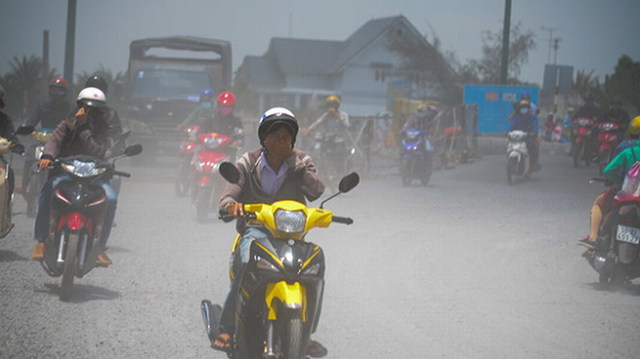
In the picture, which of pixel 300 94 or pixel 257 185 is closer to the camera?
pixel 257 185

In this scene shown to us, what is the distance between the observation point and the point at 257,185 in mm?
5805

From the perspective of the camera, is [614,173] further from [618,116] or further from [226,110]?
[618,116]

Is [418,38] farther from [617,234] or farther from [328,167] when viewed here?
[617,234]

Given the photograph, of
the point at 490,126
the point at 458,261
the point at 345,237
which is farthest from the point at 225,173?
the point at 490,126

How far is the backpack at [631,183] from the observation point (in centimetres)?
904

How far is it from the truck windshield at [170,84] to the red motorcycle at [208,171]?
44.0 ft

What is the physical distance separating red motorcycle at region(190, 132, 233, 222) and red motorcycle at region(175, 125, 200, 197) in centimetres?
145

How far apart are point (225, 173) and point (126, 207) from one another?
422 inches

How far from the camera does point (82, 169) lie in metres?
8.02

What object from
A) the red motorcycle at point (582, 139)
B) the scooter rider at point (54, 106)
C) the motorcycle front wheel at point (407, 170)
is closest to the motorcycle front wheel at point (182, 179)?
the scooter rider at point (54, 106)

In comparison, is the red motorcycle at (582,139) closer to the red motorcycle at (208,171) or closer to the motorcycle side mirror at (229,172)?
the red motorcycle at (208,171)

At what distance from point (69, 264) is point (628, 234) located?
200 inches

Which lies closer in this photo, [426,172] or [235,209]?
[235,209]

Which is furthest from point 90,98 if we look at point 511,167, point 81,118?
point 511,167
